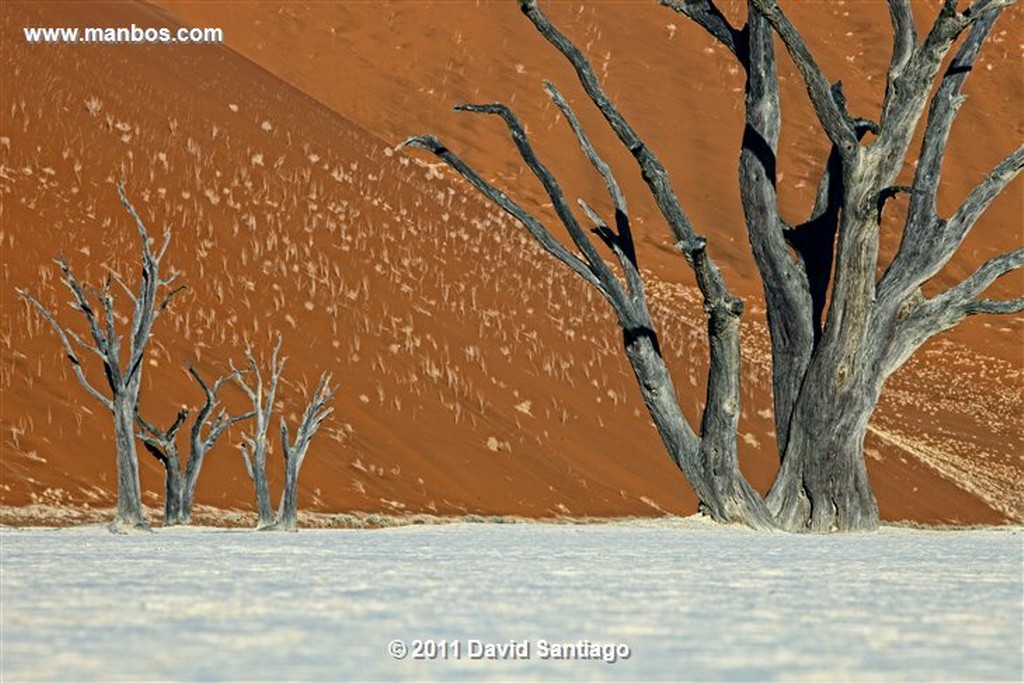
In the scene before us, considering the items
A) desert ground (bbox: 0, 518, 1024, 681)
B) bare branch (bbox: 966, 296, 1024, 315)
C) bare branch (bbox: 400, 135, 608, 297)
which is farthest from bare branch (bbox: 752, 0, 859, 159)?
desert ground (bbox: 0, 518, 1024, 681)

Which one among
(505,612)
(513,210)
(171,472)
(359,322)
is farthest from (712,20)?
(359,322)

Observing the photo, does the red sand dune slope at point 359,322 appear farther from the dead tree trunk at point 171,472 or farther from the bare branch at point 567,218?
the bare branch at point 567,218

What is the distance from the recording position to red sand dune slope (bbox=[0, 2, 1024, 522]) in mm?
33062

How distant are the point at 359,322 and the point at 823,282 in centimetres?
1951

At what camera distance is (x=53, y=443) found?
3002cm

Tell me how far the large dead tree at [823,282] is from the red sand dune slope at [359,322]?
1087cm

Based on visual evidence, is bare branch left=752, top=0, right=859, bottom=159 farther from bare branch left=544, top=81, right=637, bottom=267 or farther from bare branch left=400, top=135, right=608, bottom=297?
bare branch left=400, top=135, right=608, bottom=297

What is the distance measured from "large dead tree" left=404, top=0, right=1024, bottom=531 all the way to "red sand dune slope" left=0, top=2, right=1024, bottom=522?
428 inches

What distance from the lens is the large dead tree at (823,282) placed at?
66.1 feet

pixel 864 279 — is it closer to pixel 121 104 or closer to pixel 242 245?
pixel 242 245

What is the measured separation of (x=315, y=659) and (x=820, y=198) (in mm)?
15628

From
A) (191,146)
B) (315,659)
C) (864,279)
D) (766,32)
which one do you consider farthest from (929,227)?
(191,146)

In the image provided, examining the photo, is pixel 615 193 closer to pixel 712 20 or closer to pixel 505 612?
pixel 712 20

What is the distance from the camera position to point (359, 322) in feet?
130
